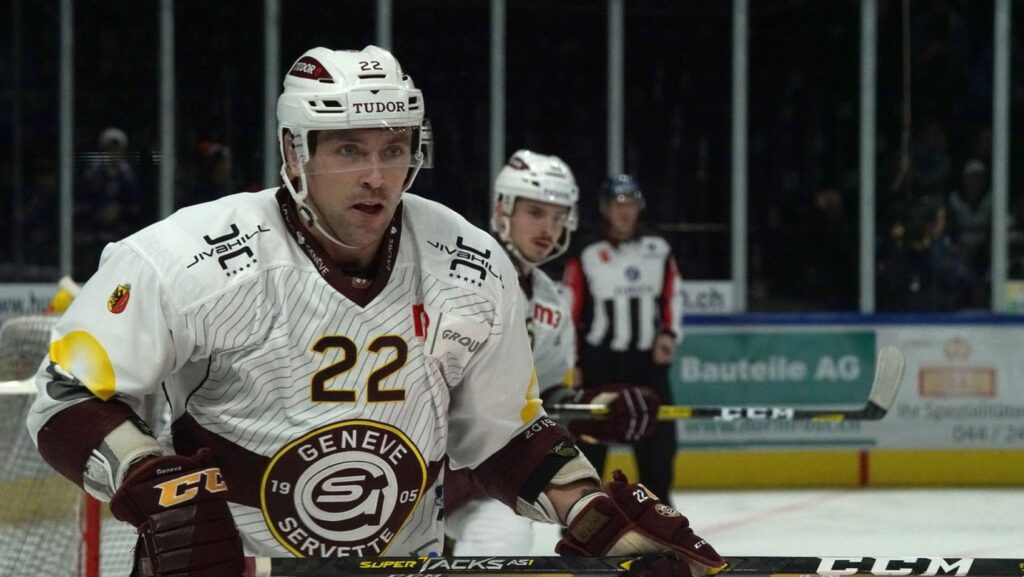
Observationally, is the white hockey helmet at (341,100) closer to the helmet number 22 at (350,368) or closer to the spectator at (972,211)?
the helmet number 22 at (350,368)

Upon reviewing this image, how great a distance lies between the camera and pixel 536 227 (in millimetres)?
3932

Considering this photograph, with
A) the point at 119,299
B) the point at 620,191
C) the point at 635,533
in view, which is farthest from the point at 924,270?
the point at 119,299

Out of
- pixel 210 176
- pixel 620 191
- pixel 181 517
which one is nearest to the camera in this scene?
pixel 181 517

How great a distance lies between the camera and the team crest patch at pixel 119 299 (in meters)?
1.71

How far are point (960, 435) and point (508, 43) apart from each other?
2.56 meters

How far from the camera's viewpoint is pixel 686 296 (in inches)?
279

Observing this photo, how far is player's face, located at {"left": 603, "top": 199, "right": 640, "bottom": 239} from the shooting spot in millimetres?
5691

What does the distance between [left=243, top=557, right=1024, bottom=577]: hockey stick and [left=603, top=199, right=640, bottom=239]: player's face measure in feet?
12.5

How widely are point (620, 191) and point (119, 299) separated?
13.1 feet

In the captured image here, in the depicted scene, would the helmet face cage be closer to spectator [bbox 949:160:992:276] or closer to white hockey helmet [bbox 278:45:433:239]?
spectator [bbox 949:160:992:276]

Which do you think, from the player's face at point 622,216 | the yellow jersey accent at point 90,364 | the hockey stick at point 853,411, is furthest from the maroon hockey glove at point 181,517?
the player's face at point 622,216

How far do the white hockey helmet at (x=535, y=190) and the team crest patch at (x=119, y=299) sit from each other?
2.23 m

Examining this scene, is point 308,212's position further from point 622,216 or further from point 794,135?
point 794,135

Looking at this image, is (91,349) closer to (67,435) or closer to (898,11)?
(67,435)
